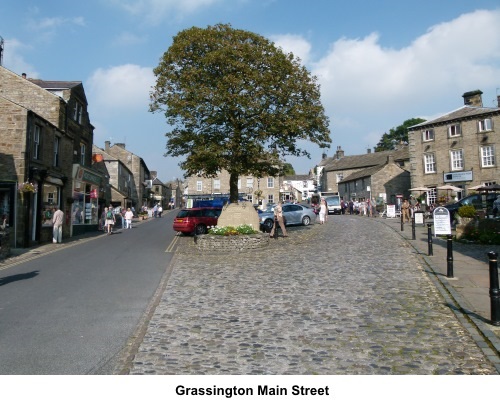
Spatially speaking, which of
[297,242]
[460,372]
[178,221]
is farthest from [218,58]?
[460,372]

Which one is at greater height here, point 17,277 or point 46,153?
point 46,153

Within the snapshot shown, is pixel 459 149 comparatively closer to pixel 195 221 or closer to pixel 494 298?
pixel 195 221

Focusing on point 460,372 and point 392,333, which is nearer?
point 460,372

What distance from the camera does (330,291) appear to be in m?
8.84

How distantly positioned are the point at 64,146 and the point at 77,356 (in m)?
21.4

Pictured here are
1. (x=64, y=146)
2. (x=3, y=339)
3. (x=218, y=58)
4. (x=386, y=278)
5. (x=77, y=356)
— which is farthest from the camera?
(x=64, y=146)

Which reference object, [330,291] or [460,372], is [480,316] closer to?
[460,372]

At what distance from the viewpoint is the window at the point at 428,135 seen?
41394 millimetres

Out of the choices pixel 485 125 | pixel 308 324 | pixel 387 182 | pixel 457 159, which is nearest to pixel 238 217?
pixel 308 324

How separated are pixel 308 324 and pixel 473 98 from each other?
4221 cm

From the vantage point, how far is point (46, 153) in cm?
2164

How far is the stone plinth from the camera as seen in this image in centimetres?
1945

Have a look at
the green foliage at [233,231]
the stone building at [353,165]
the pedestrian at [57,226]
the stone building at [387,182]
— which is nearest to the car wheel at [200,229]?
the green foliage at [233,231]

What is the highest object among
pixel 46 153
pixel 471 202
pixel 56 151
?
pixel 56 151
